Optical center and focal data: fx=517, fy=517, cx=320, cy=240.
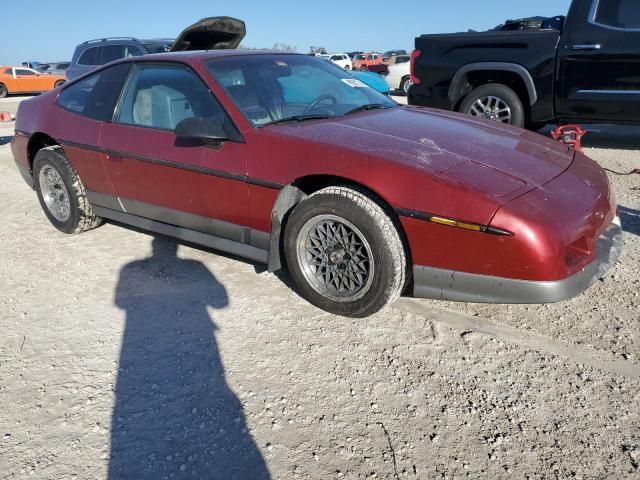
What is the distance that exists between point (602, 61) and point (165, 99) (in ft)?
15.9

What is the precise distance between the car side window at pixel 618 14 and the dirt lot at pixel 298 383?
350 cm

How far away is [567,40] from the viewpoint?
19.2 ft

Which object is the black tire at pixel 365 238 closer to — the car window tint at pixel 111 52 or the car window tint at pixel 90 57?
the car window tint at pixel 111 52

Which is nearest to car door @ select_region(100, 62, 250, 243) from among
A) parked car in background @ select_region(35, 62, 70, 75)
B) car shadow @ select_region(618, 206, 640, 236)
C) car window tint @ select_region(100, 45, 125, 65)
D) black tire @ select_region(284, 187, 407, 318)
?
black tire @ select_region(284, 187, 407, 318)

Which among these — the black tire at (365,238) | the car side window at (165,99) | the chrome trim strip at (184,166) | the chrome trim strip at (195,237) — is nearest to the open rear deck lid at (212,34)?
the car side window at (165,99)

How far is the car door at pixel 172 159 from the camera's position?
10.1 ft

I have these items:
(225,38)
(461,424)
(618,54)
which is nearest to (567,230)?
(461,424)

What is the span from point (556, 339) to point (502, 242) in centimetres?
71

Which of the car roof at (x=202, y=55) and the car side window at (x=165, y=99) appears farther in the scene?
the car roof at (x=202, y=55)

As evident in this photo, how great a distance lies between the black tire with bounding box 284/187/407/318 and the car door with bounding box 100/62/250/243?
395 mm

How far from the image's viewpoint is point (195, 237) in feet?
11.1

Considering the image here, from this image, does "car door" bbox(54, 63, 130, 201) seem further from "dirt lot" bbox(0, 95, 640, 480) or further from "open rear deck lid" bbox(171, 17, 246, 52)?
"open rear deck lid" bbox(171, 17, 246, 52)

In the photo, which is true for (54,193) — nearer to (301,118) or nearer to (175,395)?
(301,118)

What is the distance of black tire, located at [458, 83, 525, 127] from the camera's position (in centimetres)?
621
